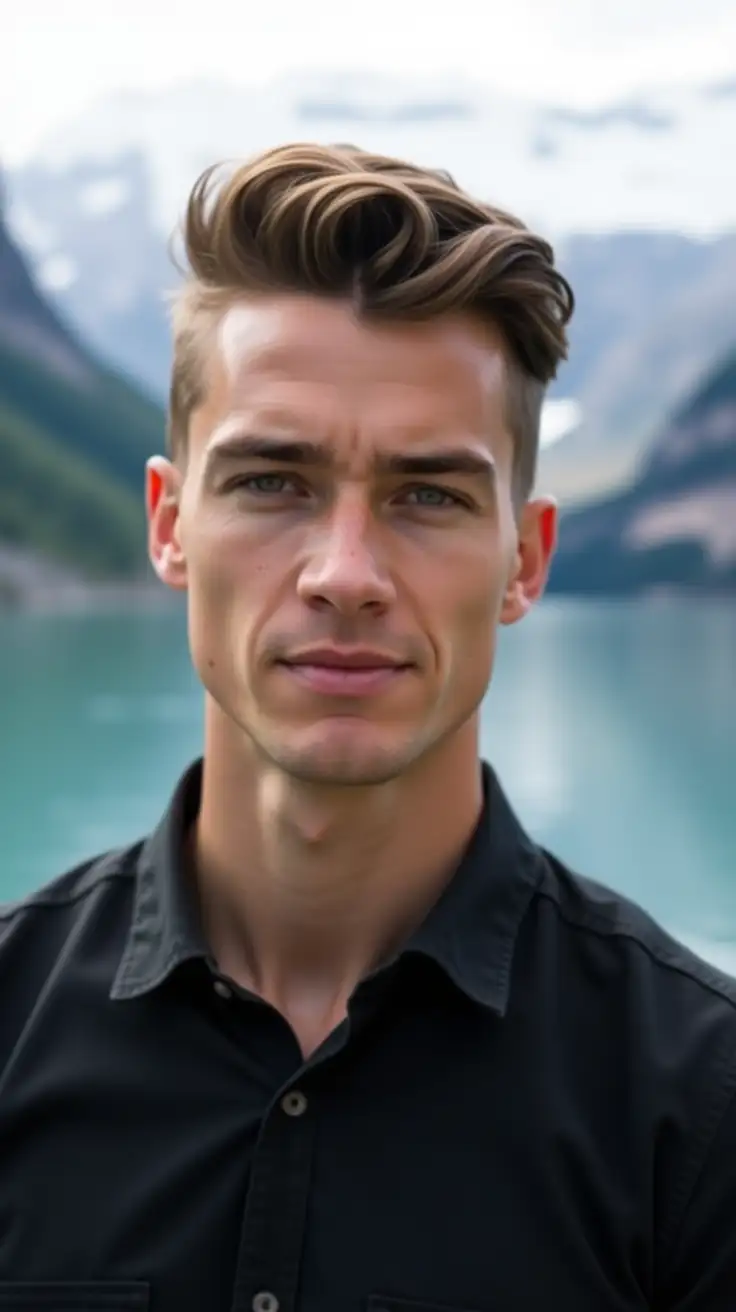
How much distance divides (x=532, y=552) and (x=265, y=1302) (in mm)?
712

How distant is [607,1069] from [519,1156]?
0.11 m

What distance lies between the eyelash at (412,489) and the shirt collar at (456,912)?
31cm

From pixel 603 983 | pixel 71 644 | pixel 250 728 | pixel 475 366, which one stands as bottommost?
pixel 603 983

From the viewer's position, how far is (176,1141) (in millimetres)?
1316

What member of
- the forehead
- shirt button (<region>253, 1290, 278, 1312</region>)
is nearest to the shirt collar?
shirt button (<region>253, 1290, 278, 1312</region>)

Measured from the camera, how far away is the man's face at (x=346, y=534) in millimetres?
1312

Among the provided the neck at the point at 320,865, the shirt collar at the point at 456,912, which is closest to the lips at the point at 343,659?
the neck at the point at 320,865

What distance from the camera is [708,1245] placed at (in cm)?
127

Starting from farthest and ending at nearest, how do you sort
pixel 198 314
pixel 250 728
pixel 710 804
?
1. pixel 710 804
2. pixel 198 314
3. pixel 250 728

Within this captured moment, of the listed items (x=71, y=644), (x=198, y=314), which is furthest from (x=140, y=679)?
(x=198, y=314)

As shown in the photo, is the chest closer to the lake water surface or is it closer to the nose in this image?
the nose

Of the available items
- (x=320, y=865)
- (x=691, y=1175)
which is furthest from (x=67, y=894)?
(x=691, y=1175)

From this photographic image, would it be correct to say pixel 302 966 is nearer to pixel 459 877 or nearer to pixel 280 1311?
pixel 459 877

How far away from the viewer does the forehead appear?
1327mm
